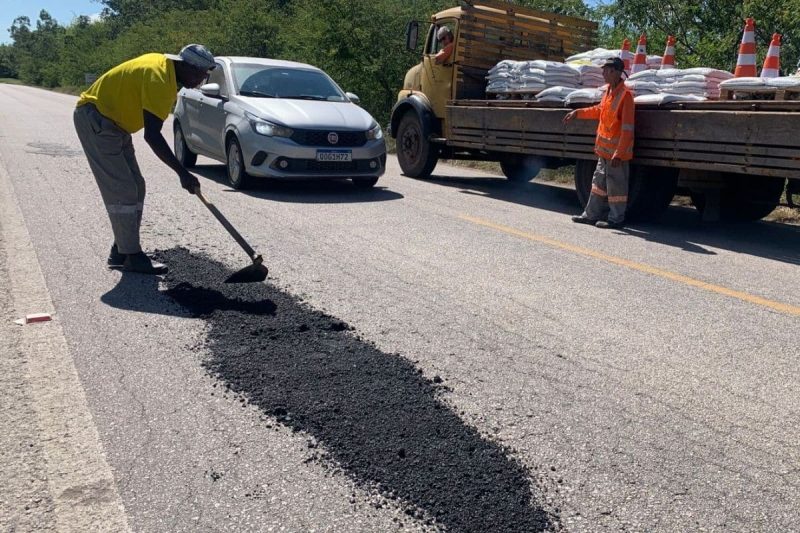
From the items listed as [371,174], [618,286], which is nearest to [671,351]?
[618,286]

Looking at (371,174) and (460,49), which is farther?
(460,49)

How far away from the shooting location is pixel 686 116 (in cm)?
766

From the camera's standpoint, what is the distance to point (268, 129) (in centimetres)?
954

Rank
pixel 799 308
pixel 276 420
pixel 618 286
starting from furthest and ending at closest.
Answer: pixel 618 286
pixel 799 308
pixel 276 420

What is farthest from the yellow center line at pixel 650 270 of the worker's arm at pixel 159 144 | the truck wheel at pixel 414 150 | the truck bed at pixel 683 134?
the truck wheel at pixel 414 150

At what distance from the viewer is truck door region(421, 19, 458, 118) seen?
1166cm

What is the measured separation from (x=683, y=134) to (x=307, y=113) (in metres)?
4.62

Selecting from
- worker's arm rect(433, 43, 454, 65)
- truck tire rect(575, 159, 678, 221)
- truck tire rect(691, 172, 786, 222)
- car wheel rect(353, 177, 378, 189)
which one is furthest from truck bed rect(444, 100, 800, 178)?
car wheel rect(353, 177, 378, 189)

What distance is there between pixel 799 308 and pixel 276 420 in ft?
12.7

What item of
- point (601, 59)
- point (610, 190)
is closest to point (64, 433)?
point (610, 190)

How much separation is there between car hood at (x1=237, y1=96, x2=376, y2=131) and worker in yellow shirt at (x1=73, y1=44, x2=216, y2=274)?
391cm

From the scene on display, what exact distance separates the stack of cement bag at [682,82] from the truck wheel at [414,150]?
423cm

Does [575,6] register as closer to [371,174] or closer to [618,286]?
[371,174]

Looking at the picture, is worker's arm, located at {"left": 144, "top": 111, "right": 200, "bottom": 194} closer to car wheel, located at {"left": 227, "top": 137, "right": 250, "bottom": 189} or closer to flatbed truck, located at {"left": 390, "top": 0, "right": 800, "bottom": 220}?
car wheel, located at {"left": 227, "top": 137, "right": 250, "bottom": 189}
